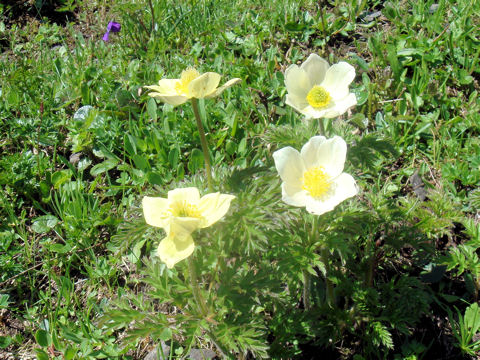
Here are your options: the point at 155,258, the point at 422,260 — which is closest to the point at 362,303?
the point at 422,260

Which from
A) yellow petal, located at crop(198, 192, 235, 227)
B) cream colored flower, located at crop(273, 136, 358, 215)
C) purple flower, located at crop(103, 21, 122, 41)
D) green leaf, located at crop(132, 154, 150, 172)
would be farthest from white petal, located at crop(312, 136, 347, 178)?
purple flower, located at crop(103, 21, 122, 41)

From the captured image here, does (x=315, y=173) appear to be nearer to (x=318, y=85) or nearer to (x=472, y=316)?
(x=318, y=85)

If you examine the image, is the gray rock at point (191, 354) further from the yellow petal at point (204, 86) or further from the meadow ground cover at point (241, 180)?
the yellow petal at point (204, 86)

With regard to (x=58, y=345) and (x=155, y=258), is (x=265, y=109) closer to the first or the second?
(x=155, y=258)

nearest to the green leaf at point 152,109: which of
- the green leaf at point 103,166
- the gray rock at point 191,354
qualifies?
the green leaf at point 103,166

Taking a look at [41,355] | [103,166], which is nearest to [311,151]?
[41,355]

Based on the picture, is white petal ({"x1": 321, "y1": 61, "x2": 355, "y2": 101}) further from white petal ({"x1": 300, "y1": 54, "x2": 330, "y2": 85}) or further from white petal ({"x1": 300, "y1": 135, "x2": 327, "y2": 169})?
white petal ({"x1": 300, "y1": 135, "x2": 327, "y2": 169})

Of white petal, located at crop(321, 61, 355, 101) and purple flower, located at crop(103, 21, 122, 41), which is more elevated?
white petal, located at crop(321, 61, 355, 101)
